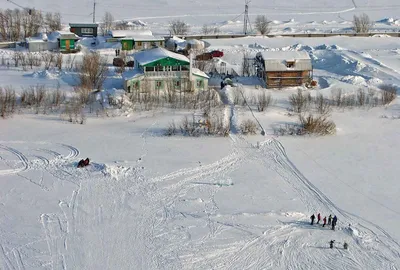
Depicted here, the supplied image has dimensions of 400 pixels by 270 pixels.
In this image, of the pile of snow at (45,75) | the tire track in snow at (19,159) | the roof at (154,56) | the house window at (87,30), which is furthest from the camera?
the house window at (87,30)

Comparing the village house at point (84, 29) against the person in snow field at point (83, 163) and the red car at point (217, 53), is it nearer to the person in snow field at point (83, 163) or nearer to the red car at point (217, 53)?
the red car at point (217, 53)

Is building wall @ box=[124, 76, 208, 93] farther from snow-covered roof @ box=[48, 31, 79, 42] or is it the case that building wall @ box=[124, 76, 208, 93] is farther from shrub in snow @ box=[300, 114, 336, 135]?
snow-covered roof @ box=[48, 31, 79, 42]

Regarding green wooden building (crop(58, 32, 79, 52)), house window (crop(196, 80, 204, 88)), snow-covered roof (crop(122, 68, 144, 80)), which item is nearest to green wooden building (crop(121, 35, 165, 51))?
green wooden building (crop(58, 32, 79, 52))

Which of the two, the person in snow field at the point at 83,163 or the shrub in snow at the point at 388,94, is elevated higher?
the shrub in snow at the point at 388,94

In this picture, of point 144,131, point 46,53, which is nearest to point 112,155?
point 144,131

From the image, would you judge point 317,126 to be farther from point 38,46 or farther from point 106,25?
point 106,25

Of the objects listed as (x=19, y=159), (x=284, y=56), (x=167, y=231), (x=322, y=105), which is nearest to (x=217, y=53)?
(x=284, y=56)

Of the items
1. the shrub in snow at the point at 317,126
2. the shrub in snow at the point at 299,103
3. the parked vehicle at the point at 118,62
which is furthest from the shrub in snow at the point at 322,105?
the parked vehicle at the point at 118,62
